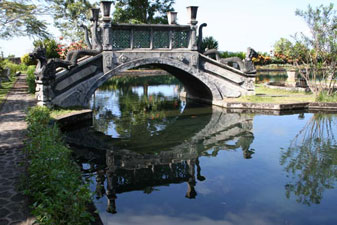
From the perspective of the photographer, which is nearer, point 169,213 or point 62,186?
point 62,186

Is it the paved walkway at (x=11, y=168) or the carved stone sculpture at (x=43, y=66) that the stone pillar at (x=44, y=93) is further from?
the paved walkway at (x=11, y=168)

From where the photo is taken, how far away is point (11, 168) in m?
6.27

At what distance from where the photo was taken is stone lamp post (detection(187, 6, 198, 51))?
50.5ft

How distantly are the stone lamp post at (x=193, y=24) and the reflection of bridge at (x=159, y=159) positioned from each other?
4.55 meters

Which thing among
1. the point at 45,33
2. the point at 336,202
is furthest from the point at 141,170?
the point at 45,33

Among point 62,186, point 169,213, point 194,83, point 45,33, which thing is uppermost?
point 45,33

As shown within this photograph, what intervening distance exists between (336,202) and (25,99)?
541 inches

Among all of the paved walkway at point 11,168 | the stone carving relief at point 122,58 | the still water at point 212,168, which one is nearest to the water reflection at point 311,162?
the still water at point 212,168

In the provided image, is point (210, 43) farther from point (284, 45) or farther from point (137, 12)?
point (284, 45)

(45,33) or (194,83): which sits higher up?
(45,33)

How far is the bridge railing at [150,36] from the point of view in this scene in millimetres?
14711

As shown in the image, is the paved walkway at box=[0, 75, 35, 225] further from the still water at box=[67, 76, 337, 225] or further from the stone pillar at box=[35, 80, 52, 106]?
the still water at box=[67, 76, 337, 225]

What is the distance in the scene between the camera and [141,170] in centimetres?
803

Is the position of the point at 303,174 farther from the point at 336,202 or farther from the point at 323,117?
the point at 323,117
